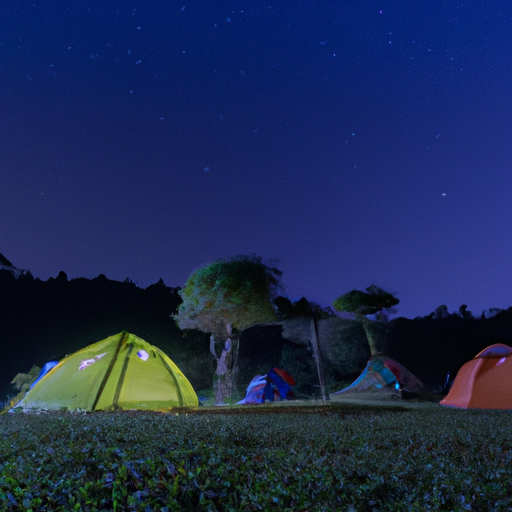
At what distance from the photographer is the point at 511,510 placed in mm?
2750

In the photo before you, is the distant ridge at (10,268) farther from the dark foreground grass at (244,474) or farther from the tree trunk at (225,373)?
the dark foreground grass at (244,474)

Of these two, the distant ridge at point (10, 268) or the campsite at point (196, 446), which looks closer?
the campsite at point (196, 446)

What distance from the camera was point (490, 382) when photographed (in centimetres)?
1323

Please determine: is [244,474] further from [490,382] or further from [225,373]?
[225,373]

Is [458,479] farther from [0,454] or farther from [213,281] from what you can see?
[213,281]

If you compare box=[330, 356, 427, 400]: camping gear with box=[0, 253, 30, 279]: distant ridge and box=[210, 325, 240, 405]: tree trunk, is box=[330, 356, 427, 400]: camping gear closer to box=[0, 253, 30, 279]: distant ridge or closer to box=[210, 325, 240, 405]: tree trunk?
box=[210, 325, 240, 405]: tree trunk

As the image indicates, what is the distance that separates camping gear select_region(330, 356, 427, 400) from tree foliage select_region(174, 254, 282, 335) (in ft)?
20.8

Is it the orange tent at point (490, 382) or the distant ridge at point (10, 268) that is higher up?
the distant ridge at point (10, 268)

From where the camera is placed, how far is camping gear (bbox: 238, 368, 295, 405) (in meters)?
18.0

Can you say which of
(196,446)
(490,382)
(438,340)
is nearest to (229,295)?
(490,382)

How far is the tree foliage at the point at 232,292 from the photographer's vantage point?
16.4 metres

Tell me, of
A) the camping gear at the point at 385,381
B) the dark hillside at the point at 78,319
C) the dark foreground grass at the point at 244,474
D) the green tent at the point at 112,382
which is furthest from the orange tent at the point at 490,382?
the dark hillside at the point at 78,319

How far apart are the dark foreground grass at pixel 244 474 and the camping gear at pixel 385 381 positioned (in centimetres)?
1579

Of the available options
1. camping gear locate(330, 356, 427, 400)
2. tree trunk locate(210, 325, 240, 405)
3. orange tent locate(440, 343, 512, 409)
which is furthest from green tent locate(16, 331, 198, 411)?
camping gear locate(330, 356, 427, 400)
